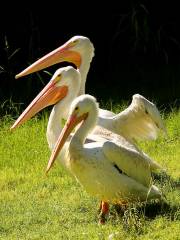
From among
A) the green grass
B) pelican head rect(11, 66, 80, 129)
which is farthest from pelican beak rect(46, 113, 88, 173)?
pelican head rect(11, 66, 80, 129)

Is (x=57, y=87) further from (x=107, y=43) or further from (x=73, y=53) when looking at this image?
(x=107, y=43)

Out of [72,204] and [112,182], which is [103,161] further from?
[72,204]

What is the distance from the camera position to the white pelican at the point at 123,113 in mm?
7059

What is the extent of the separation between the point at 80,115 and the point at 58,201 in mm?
802

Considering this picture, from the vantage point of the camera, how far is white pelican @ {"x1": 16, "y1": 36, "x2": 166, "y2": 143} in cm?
706

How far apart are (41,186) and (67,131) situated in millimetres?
973

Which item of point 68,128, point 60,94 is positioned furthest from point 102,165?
point 60,94

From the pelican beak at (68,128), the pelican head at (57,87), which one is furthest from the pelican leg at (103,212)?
the pelican head at (57,87)

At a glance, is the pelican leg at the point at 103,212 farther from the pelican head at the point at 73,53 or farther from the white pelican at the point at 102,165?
the pelican head at the point at 73,53

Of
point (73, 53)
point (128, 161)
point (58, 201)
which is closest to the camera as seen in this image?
point (128, 161)

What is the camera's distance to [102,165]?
623cm

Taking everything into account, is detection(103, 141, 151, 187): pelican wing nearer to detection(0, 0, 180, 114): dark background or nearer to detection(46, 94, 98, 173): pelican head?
detection(46, 94, 98, 173): pelican head

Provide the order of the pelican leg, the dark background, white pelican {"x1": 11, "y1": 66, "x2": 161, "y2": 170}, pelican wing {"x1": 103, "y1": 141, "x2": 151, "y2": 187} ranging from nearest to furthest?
the pelican leg < pelican wing {"x1": 103, "y1": 141, "x2": 151, "y2": 187} < white pelican {"x1": 11, "y1": 66, "x2": 161, "y2": 170} < the dark background

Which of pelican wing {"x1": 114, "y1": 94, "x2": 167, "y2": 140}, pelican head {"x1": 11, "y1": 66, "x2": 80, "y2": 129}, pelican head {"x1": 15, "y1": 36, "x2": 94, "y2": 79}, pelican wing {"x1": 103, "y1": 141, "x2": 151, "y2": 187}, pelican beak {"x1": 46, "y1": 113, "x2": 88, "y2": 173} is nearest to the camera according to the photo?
pelican wing {"x1": 103, "y1": 141, "x2": 151, "y2": 187}
